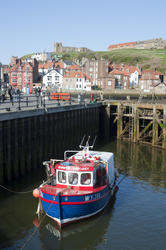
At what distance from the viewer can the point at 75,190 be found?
16156 mm

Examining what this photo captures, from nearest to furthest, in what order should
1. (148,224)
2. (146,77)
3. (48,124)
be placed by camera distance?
1. (148,224)
2. (48,124)
3. (146,77)

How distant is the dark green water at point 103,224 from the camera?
14.7m

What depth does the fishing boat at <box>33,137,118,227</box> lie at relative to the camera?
50.1 ft

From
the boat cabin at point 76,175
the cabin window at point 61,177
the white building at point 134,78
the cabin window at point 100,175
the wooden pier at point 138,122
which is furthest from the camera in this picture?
the white building at point 134,78

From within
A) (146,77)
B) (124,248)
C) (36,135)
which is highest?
(146,77)

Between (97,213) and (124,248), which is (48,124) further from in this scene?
(124,248)

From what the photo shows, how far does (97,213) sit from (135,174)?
8956mm

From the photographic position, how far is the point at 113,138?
39.6 m

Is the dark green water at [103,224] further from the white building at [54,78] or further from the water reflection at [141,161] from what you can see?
the white building at [54,78]

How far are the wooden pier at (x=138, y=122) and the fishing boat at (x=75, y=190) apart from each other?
1738 cm

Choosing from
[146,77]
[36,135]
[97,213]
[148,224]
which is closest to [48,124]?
[36,135]

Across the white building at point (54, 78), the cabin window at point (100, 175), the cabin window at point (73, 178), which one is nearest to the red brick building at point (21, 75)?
the white building at point (54, 78)

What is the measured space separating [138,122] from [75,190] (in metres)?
21.8

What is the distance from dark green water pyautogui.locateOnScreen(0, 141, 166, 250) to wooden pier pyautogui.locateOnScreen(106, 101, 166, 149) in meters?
12.0
